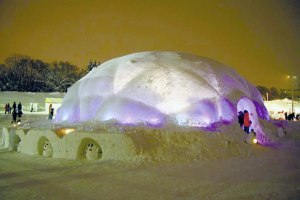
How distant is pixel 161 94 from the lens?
15.6 m

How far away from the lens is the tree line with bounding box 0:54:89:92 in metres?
55.4

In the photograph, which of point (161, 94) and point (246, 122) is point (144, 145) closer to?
point (161, 94)

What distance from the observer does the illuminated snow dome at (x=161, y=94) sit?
15172 millimetres

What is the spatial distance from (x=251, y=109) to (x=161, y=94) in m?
4.81

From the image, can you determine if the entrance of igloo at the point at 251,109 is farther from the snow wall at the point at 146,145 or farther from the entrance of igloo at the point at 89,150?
the entrance of igloo at the point at 89,150

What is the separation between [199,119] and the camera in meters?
15.0

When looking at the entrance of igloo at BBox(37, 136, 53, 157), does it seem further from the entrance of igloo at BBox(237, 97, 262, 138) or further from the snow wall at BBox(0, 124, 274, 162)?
the entrance of igloo at BBox(237, 97, 262, 138)

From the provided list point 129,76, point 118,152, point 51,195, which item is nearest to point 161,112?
point 129,76

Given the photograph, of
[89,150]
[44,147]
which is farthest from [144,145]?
[44,147]

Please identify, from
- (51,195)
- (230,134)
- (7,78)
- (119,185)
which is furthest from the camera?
(7,78)

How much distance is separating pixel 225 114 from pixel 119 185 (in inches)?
335

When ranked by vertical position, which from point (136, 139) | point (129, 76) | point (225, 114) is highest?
point (129, 76)

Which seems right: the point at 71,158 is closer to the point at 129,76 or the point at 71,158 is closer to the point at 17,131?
the point at 17,131

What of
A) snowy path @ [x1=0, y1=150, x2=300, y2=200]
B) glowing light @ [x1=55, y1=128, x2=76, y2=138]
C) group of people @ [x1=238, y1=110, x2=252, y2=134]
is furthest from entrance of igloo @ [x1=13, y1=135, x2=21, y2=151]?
group of people @ [x1=238, y1=110, x2=252, y2=134]
